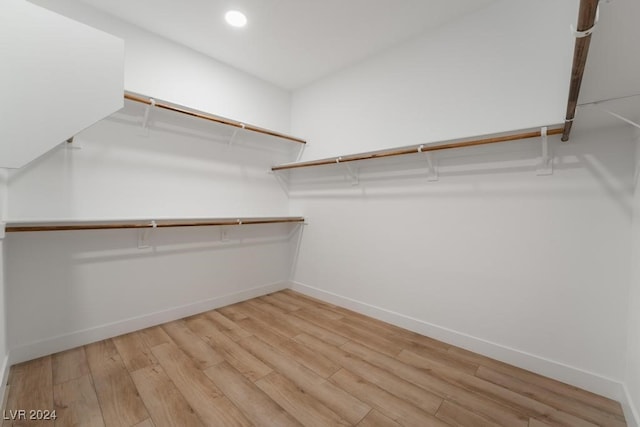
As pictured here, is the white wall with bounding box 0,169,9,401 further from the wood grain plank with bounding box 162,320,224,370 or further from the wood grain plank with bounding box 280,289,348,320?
the wood grain plank with bounding box 280,289,348,320

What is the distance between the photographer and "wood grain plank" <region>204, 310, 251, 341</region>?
1960 mm

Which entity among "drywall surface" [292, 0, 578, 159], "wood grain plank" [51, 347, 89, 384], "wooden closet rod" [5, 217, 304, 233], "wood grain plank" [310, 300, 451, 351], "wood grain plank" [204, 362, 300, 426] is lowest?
"wood grain plank" [51, 347, 89, 384]

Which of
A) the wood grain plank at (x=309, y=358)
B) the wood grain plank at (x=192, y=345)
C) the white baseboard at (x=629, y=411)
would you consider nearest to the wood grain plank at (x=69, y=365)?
the wood grain plank at (x=192, y=345)

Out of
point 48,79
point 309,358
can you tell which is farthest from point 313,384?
point 48,79

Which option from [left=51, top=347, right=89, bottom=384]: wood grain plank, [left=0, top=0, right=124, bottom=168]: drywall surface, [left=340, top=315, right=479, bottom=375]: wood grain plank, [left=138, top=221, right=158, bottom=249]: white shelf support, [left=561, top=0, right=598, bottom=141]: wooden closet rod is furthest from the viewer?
[left=138, top=221, right=158, bottom=249]: white shelf support

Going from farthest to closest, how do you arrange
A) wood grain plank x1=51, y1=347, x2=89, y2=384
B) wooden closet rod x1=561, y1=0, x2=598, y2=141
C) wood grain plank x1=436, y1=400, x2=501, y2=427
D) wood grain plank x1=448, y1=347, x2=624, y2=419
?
wood grain plank x1=51, y1=347, x2=89, y2=384 < wood grain plank x1=448, y1=347, x2=624, y2=419 < wood grain plank x1=436, y1=400, x2=501, y2=427 < wooden closet rod x1=561, y1=0, x2=598, y2=141

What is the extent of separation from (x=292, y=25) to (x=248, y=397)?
2.48 metres

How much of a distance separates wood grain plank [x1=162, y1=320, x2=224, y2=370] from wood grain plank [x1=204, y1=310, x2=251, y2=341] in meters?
0.19

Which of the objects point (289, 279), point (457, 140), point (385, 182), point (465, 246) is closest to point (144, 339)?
point (289, 279)

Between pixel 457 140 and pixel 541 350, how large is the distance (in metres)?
1.38

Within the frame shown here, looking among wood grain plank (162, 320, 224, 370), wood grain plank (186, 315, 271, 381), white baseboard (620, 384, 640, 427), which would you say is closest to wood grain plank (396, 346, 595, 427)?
white baseboard (620, 384, 640, 427)

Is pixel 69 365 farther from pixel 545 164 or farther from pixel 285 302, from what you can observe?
pixel 545 164

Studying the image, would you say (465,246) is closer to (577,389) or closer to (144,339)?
(577,389)

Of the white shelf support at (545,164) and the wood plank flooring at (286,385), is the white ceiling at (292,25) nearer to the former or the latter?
the white shelf support at (545,164)
